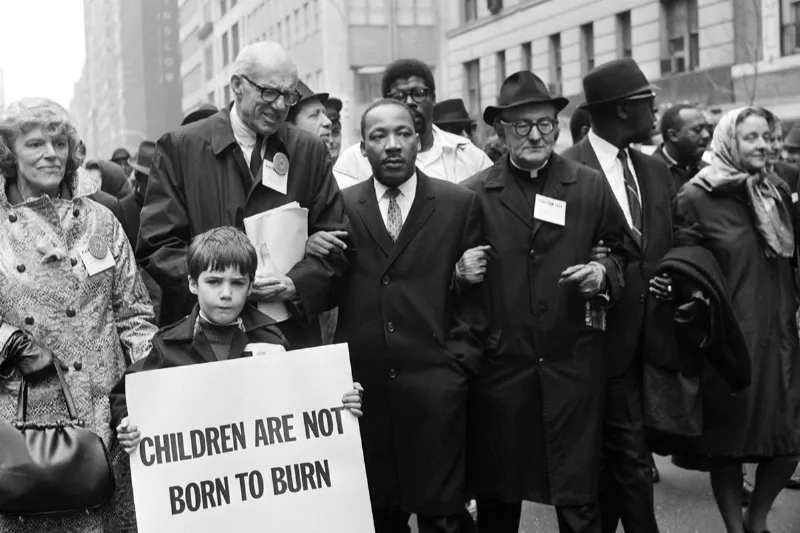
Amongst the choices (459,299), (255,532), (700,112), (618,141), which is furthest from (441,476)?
(700,112)

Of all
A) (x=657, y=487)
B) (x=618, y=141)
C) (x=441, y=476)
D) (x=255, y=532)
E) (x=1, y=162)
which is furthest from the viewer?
(x=657, y=487)

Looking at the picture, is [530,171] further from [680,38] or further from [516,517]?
[680,38]

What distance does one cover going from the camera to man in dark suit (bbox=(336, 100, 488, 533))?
218 inches

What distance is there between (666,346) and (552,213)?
1.06m

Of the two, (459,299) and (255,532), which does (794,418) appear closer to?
(459,299)

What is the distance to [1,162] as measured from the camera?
16.0 ft

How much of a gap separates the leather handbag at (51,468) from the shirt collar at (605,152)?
317cm

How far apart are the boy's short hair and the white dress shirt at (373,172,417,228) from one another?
104cm

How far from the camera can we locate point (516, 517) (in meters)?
5.96

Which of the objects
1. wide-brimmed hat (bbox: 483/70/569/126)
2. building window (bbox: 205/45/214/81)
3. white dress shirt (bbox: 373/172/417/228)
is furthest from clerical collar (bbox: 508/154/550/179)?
building window (bbox: 205/45/214/81)

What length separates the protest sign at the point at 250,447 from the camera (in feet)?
14.8

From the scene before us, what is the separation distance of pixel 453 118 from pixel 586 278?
15.5 feet

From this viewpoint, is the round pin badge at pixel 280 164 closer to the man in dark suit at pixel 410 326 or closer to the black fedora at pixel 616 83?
the man in dark suit at pixel 410 326

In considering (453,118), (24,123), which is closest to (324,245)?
(24,123)
